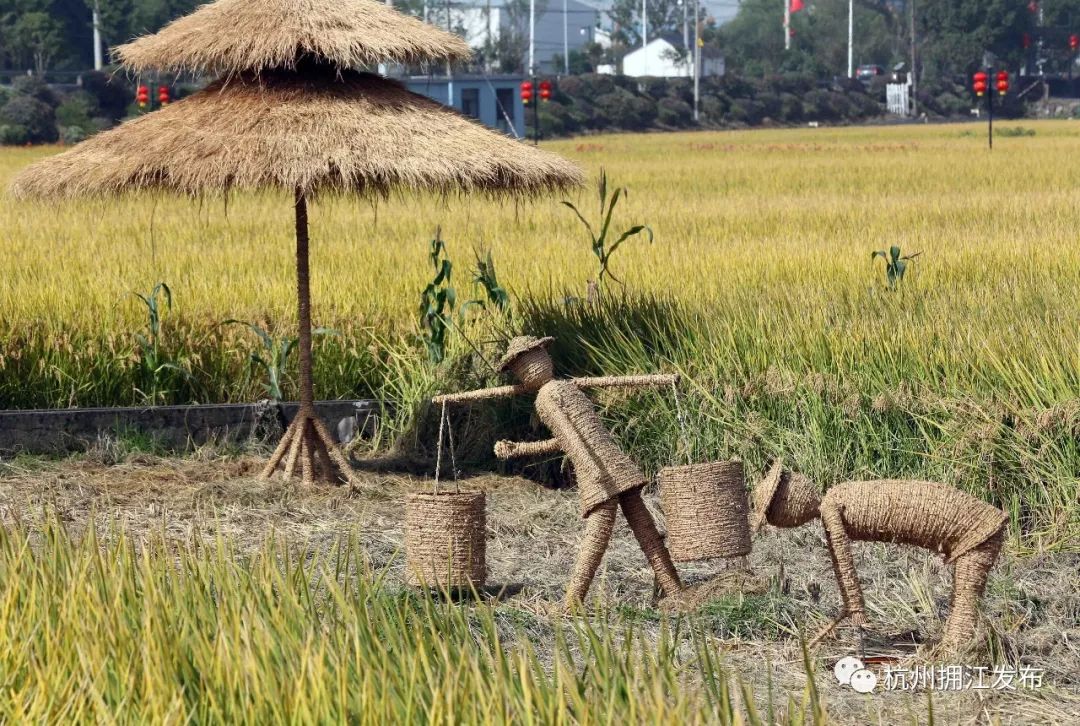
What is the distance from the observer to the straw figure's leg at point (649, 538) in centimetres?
424

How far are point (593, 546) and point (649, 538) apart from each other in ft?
0.60

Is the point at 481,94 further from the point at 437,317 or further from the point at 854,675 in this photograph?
the point at 854,675

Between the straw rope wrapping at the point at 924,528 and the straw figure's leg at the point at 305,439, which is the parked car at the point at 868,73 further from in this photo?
the straw rope wrapping at the point at 924,528

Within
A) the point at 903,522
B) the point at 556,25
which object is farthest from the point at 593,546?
the point at 556,25

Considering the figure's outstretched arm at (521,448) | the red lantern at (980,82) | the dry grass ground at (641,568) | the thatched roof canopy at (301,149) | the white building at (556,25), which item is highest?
the white building at (556,25)

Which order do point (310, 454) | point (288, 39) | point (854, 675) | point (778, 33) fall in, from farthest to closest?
point (778, 33), point (310, 454), point (288, 39), point (854, 675)

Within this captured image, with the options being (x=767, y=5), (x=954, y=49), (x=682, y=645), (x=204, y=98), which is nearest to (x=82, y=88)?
(x=204, y=98)

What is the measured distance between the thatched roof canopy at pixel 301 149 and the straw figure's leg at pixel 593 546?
1.83m

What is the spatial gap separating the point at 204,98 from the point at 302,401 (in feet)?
4.06

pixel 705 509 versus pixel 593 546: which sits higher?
pixel 705 509

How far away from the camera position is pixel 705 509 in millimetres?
3977

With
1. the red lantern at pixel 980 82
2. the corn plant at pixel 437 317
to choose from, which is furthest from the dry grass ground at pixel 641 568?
the red lantern at pixel 980 82

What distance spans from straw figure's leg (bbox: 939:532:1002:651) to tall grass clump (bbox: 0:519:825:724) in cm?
78

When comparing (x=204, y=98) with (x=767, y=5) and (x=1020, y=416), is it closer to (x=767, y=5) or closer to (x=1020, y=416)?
(x=1020, y=416)
